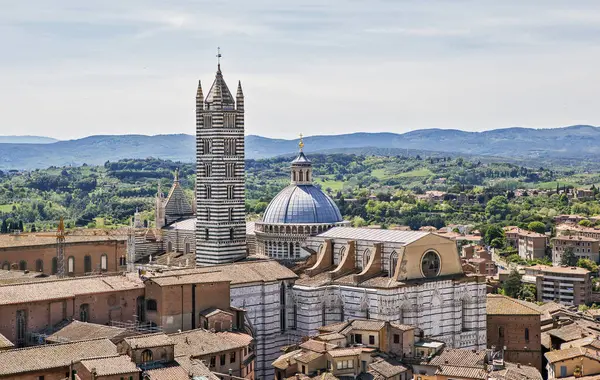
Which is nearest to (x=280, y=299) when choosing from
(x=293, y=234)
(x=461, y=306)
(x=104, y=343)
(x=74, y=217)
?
(x=293, y=234)

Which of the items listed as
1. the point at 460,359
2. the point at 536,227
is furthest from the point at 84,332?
the point at 536,227

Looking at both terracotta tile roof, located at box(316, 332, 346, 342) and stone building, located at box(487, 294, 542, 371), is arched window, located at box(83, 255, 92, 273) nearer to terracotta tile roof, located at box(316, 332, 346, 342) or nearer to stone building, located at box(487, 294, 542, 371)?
terracotta tile roof, located at box(316, 332, 346, 342)

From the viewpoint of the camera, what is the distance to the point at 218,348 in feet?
134

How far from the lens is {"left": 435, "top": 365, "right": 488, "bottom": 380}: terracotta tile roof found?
40688 mm

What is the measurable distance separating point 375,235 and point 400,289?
14.7 feet

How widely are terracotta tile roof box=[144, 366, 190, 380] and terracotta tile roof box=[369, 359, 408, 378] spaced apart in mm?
8930

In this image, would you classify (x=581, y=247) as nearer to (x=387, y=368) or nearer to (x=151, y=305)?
(x=387, y=368)

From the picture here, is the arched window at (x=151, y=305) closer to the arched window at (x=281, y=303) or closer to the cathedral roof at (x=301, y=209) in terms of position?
the arched window at (x=281, y=303)

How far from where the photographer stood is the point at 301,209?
54031 millimetres

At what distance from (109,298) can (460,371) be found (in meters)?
15.8

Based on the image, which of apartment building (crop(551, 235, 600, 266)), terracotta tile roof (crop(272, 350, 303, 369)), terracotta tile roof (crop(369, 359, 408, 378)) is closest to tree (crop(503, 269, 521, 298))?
apartment building (crop(551, 235, 600, 266))

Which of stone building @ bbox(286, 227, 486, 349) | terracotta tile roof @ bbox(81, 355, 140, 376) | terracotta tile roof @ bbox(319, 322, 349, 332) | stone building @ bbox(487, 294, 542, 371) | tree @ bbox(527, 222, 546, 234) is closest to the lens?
terracotta tile roof @ bbox(81, 355, 140, 376)

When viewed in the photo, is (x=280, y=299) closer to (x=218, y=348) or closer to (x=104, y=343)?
(x=218, y=348)

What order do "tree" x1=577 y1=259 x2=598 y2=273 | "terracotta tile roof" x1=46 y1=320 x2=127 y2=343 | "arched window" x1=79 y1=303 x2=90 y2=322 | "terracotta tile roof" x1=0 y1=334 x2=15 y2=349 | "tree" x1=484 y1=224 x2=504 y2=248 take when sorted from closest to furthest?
"terracotta tile roof" x1=0 y1=334 x2=15 y2=349 → "terracotta tile roof" x1=46 y1=320 x2=127 y2=343 → "arched window" x1=79 y1=303 x2=90 y2=322 → "tree" x1=577 y1=259 x2=598 y2=273 → "tree" x1=484 y1=224 x2=504 y2=248
